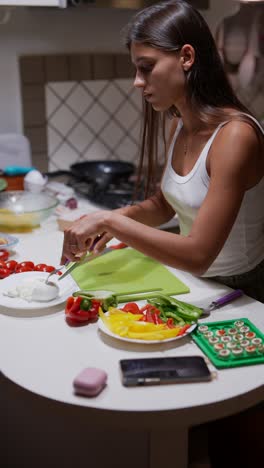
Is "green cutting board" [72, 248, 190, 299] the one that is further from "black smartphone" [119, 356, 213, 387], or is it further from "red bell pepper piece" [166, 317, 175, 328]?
"black smartphone" [119, 356, 213, 387]

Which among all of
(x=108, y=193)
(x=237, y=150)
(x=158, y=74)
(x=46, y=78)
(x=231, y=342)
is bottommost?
(x=108, y=193)

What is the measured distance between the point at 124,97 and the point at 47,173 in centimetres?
52

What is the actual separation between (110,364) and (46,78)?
165 cm

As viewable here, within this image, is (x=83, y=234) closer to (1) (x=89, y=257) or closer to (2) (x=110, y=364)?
(1) (x=89, y=257)

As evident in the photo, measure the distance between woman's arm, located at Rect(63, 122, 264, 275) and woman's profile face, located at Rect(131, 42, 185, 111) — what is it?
0.59 ft

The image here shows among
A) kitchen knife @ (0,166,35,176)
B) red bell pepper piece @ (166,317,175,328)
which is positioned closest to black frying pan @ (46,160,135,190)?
kitchen knife @ (0,166,35,176)

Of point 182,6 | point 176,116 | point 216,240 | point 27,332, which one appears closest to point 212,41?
point 182,6

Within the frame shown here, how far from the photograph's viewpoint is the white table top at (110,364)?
0.87 meters

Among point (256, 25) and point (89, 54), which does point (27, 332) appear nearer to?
point (89, 54)

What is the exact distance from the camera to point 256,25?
2389 millimetres

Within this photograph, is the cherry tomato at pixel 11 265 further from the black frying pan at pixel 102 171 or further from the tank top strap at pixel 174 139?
the black frying pan at pixel 102 171

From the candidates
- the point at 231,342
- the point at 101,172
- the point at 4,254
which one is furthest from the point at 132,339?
the point at 101,172

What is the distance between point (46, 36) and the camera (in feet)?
7.55

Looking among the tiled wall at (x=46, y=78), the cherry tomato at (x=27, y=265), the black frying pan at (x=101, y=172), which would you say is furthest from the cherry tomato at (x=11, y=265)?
the tiled wall at (x=46, y=78)
